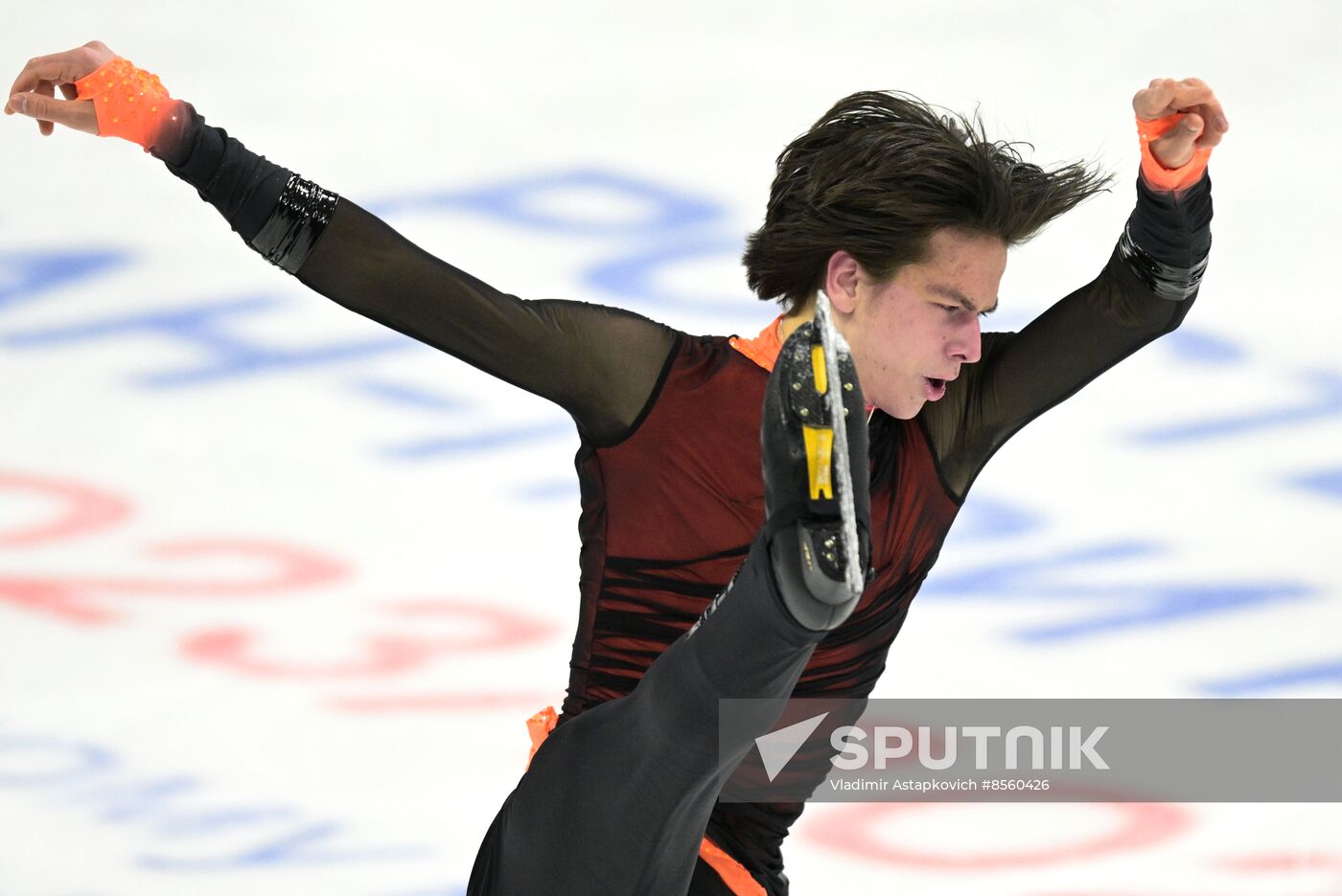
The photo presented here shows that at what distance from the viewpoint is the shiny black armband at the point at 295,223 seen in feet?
7.36

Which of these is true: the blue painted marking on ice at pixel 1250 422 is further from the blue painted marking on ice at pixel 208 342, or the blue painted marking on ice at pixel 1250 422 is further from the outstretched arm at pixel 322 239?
the outstretched arm at pixel 322 239

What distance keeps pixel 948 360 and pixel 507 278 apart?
2.14 meters

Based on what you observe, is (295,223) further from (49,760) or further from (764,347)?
(49,760)

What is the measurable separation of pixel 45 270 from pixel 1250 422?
9.24 feet

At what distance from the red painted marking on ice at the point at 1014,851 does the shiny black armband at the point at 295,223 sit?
72.5 inches

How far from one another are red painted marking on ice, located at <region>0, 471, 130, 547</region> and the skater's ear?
2065 mm

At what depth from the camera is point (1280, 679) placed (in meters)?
3.76

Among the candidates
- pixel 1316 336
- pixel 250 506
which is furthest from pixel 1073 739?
pixel 250 506

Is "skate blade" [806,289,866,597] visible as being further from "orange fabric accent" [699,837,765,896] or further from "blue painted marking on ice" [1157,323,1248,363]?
"blue painted marking on ice" [1157,323,1248,363]

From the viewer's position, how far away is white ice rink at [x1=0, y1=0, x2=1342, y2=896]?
11.5 ft

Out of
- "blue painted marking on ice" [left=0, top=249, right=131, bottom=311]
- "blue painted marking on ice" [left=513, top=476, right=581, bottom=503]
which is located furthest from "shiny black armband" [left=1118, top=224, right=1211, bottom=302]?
"blue painted marking on ice" [left=0, top=249, right=131, bottom=311]

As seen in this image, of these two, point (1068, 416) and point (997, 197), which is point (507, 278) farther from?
point (997, 197)

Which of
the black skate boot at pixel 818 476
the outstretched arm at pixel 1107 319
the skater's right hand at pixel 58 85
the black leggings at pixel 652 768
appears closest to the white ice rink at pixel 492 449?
the black leggings at pixel 652 768

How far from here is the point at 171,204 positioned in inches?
175
